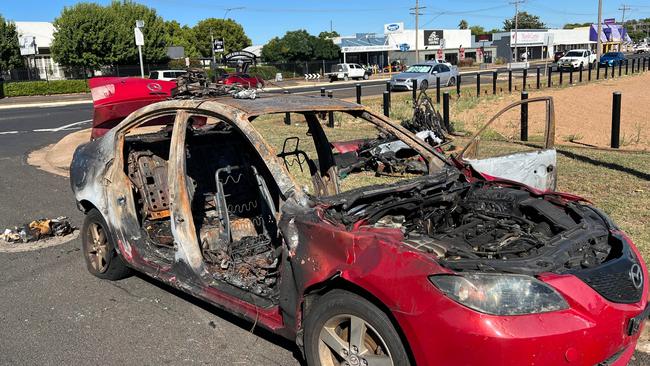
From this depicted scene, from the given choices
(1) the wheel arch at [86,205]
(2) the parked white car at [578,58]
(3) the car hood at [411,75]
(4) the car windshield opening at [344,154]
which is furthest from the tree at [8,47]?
(1) the wheel arch at [86,205]

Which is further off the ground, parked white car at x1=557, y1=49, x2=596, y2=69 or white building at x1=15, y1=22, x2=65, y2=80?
white building at x1=15, y1=22, x2=65, y2=80

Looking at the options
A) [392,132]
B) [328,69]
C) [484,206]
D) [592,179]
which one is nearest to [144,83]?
[392,132]

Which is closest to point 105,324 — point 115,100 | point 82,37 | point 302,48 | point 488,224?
point 115,100

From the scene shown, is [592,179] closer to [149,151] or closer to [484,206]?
[484,206]

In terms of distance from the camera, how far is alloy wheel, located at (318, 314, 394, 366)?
2.75 meters

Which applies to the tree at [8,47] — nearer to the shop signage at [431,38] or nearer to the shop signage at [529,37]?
the shop signage at [431,38]

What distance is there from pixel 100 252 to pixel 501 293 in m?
3.79

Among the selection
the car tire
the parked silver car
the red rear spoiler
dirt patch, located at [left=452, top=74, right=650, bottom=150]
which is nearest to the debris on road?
the red rear spoiler

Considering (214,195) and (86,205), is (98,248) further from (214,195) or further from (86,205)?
(214,195)

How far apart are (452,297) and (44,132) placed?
1792cm

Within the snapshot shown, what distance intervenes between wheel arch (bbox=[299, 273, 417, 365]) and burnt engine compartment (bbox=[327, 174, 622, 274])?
0.32 metres

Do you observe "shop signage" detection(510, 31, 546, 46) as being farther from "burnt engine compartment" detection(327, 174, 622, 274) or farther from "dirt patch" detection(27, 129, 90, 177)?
"burnt engine compartment" detection(327, 174, 622, 274)

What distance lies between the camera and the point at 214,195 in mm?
4996

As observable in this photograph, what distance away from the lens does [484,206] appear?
3.70 m
